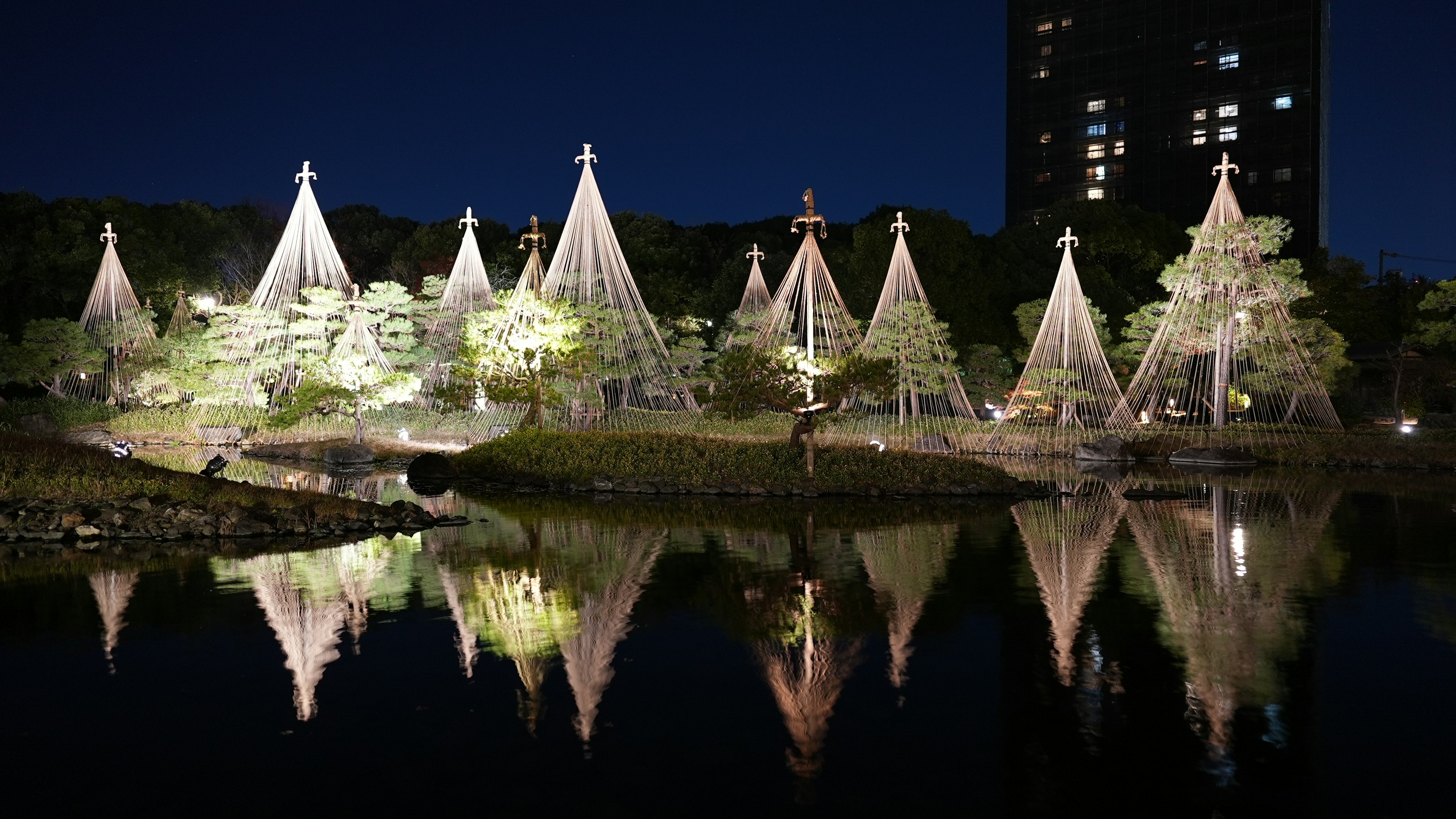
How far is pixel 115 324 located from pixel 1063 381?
34986 millimetres

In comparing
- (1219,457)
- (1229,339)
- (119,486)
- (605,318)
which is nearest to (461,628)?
(119,486)

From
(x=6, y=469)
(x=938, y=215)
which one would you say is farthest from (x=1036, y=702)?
(x=938, y=215)

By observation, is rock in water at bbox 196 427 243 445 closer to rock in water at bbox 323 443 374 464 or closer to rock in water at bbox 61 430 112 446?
rock in water at bbox 61 430 112 446

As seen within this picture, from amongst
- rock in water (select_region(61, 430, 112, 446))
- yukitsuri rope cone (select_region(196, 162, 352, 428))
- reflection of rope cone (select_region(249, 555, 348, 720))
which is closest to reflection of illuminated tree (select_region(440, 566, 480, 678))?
reflection of rope cone (select_region(249, 555, 348, 720))

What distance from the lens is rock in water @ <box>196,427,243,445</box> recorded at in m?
34.9

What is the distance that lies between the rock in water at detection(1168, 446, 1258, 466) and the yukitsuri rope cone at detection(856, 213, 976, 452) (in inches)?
268

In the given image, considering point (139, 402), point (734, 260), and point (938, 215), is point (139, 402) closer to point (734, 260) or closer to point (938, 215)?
point (734, 260)

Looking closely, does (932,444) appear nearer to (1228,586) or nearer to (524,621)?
(1228,586)

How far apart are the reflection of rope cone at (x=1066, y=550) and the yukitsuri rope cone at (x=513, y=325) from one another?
43.8ft

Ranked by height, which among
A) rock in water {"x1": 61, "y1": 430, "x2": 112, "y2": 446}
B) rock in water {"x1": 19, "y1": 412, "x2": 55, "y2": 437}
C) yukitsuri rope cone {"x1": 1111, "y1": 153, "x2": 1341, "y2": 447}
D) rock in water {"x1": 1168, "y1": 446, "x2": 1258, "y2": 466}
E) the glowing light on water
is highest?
yukitsuri rope cone {"x1": 1111, "y1": 153, "x2": 1341, "y2": 447}

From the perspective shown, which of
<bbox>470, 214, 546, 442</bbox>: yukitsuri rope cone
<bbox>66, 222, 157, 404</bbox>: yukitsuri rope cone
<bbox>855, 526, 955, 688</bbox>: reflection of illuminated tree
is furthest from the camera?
<bbox>66, 222, 157, 404</bbox>: yukitsuri rope cone

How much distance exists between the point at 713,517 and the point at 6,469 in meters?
10.9

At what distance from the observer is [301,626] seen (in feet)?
31.5

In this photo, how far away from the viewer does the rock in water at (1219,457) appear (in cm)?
2755
